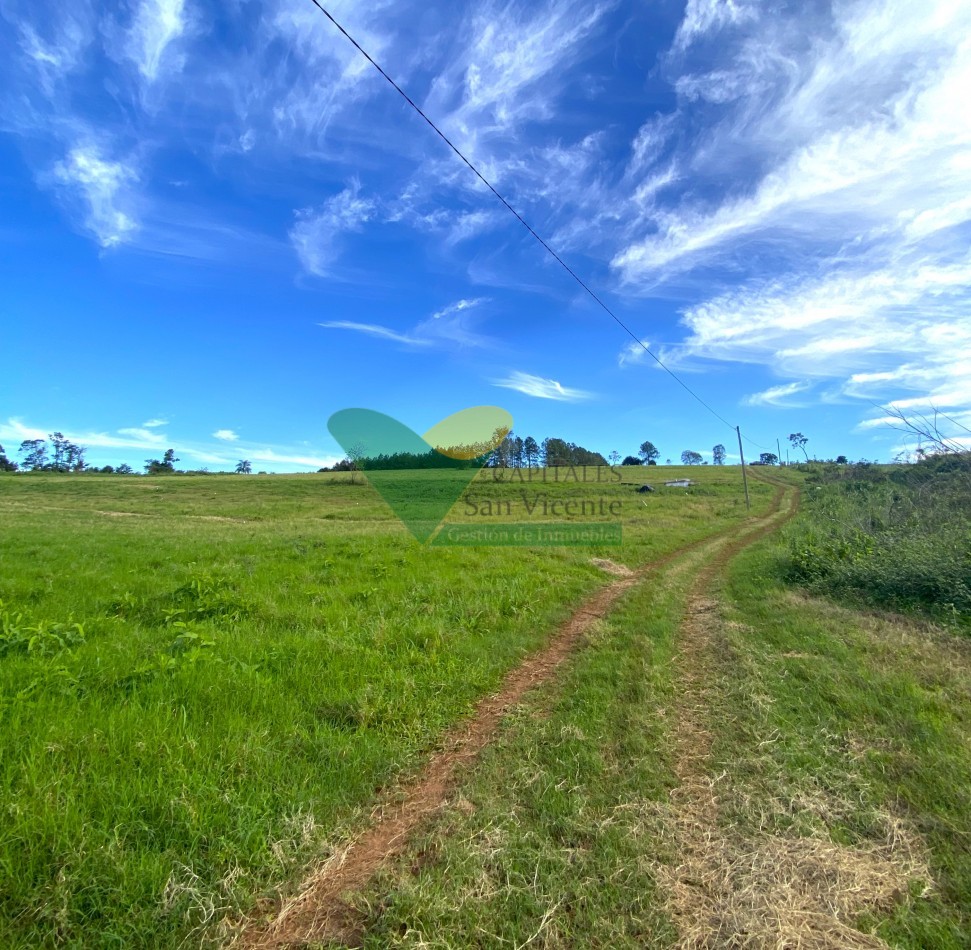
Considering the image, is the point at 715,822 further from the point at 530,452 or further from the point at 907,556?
the point at 530,452

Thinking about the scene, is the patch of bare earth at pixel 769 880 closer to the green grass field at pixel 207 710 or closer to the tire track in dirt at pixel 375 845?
the tire track in dirt at pixel 375 845

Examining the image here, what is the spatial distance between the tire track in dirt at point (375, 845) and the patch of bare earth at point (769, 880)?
183 centimetres

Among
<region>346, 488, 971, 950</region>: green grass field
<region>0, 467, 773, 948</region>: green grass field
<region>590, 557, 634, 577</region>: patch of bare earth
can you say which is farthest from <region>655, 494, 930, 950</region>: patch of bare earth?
<region>590, 557, 634, 577</region>: patch of bare earth

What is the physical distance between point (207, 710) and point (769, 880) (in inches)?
191

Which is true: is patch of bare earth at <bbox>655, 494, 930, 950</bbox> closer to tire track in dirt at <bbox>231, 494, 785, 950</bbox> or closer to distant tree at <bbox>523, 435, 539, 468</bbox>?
tire track in dirt at <bbox>231, 494, 785, 950</bbox>

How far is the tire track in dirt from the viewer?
2665 mm

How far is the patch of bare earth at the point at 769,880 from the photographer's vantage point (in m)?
2.48

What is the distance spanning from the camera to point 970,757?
394 cm

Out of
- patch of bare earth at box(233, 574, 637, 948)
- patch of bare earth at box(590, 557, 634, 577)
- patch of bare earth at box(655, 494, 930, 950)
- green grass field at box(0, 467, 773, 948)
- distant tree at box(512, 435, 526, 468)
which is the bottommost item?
patch of bare earth at box(233, 574, 637, 948)

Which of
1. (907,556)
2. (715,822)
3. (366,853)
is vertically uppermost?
(907,556)

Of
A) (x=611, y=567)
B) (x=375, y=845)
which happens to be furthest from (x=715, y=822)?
(x=611, y=567)

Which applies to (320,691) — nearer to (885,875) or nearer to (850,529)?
(885,875)

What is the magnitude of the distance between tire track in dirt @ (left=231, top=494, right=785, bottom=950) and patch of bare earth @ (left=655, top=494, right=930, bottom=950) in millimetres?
1827

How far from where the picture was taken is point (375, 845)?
330 cm
